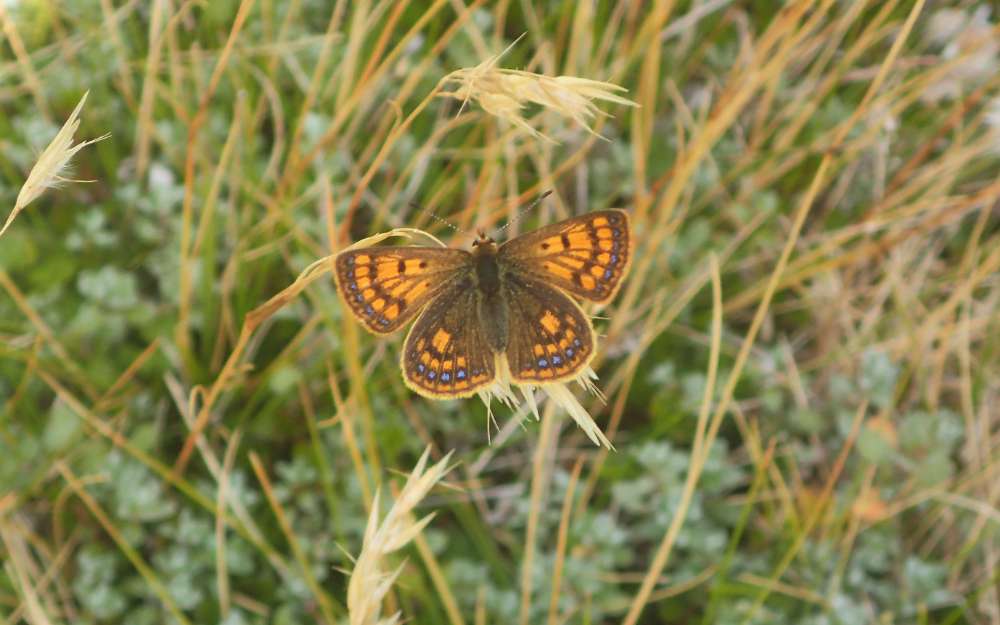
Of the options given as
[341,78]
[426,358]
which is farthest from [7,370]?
[426,358]

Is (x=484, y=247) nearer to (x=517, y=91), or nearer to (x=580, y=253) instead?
(x=580, y=253)

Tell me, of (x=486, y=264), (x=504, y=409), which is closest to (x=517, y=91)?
(x=486, y=264)

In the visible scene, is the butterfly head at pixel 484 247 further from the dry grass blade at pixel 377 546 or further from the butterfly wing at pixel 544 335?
the dry grass blade at pixel 377 546

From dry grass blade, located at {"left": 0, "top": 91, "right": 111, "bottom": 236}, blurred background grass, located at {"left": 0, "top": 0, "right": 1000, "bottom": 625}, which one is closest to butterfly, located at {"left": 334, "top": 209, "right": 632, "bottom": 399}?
dry grass blade, located at {"left": 0, "top": 91, "right": 111, "bottom": 236}

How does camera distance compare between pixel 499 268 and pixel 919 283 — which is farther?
pixel 919 283

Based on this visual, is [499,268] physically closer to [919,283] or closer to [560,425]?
[560,425]

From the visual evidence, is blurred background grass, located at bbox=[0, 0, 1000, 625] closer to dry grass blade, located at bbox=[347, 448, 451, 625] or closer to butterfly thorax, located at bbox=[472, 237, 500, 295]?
butterfly thorax, located at bbox=[472, 237, 500, 295]

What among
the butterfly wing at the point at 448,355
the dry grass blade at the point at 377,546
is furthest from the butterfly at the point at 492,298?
the dry grass blade at the point at 377,546
